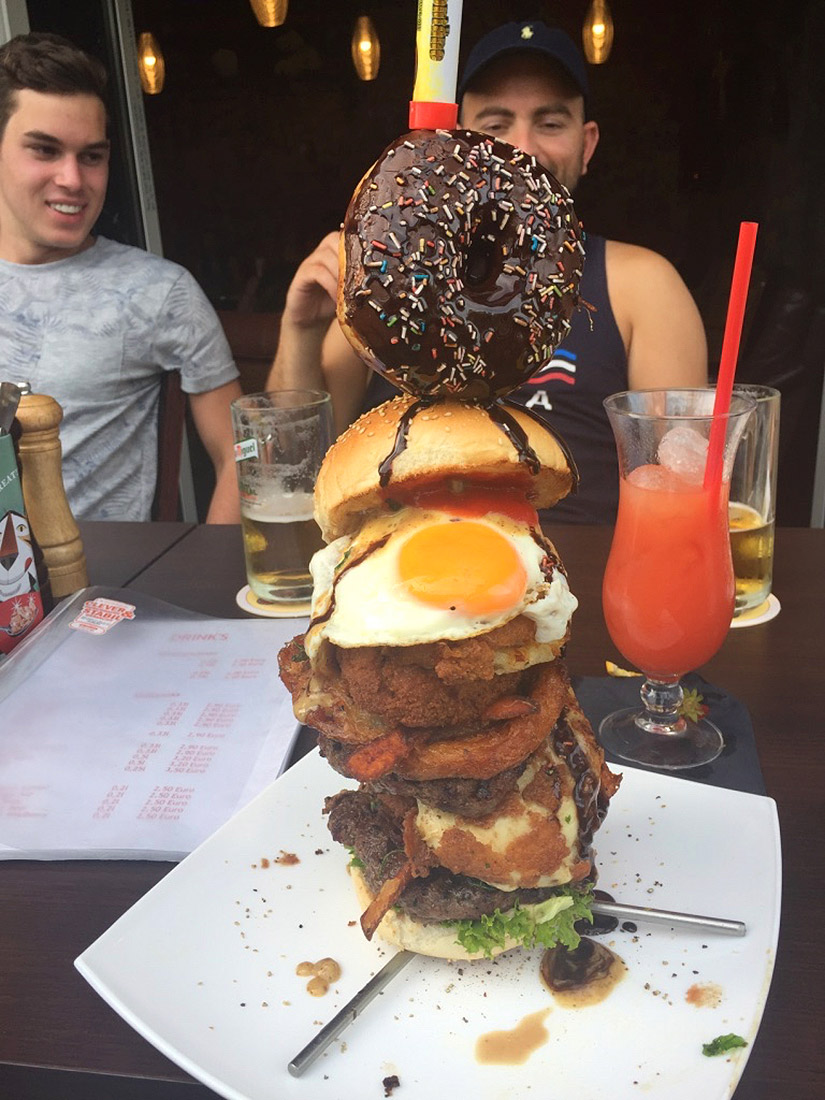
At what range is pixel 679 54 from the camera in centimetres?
534

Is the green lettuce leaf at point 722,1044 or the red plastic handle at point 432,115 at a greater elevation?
the red plastic handle at point 432,115

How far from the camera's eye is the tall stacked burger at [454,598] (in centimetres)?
→ 93

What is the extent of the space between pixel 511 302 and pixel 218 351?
264cm

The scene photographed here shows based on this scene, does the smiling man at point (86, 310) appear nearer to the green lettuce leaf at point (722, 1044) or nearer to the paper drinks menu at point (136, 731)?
the paper drinks menu at point (136, 731)

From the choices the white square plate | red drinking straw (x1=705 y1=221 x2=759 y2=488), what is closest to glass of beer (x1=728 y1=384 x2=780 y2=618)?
red drinking straw (x1=705 y1=221 x2=759 y2=488)

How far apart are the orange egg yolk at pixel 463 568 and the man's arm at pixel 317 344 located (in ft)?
4.09

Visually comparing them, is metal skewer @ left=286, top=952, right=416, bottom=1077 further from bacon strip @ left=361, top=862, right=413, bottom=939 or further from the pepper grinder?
the pepper grinder

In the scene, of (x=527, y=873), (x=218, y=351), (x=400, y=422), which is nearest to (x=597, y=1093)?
(x=527, y=873)

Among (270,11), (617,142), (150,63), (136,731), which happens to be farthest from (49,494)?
(617,142)

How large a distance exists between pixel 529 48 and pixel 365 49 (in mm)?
2903

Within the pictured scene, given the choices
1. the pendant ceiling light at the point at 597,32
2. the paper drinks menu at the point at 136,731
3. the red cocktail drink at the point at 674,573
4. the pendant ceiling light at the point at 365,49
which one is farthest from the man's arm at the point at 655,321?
the pendant ceiling light at the point at 365,49

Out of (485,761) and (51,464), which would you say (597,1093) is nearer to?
(485,761)

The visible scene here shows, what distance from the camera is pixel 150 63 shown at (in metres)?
5.10

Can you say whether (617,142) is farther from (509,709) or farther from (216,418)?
(509,709)
